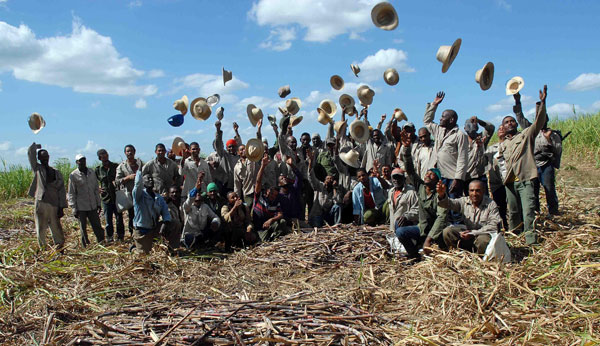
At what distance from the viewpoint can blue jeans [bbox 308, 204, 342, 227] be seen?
8219 millimetres

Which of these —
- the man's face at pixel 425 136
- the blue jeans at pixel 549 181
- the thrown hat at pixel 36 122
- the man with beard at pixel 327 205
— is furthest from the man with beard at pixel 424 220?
the thrown hat at pixel 36 122

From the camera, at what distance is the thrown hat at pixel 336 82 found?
10086mm

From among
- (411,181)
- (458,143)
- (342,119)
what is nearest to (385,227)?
(411,181)

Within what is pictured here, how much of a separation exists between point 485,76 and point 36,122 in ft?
25.5

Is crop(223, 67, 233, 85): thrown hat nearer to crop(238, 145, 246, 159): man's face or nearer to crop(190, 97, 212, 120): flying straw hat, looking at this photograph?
crop(190, 97, 212, 120): flying straw hat

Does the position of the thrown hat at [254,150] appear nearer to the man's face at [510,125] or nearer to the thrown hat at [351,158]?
the thrown hat at [351,158]

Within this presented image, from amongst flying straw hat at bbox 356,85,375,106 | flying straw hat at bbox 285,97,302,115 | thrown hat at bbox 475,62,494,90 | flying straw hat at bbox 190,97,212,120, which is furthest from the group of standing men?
flying straw hat at bbox 285,97,302,115

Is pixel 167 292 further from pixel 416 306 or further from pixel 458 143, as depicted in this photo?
pixel 458 143

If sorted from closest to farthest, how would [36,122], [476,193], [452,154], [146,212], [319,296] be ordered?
[319,296]
[476,193]
[452,154]
[146,212]
[36,122]

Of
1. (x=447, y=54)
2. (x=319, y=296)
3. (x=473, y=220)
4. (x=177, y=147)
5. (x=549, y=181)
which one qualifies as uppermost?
(x=447, y=54)

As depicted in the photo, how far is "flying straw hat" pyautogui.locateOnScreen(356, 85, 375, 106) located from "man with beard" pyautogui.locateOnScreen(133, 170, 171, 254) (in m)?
4.27

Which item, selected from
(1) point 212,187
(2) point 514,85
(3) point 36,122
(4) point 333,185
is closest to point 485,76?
(2) point 514,85

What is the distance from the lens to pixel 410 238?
6.36 metres

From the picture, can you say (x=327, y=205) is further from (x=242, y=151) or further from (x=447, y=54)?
(x=447, y=54)
